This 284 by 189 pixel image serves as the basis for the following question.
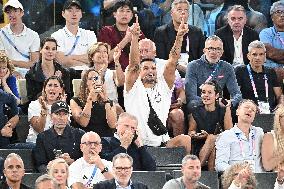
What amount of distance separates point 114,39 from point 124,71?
2.03 ft

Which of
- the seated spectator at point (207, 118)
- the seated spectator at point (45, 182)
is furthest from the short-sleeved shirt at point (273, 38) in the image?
the seated spectator at point (45, 182)

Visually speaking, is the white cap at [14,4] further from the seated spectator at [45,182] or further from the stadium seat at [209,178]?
the seated spectator at [45,182]

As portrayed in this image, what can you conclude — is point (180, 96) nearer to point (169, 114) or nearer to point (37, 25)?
point (169, 114)

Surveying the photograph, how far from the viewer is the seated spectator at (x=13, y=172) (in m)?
13.0

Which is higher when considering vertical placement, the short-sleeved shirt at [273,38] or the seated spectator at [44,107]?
the short-sleeved shirt at [273,38]

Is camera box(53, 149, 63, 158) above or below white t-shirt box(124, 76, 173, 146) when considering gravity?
below

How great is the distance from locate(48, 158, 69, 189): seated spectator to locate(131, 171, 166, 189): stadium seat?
2.89 ft

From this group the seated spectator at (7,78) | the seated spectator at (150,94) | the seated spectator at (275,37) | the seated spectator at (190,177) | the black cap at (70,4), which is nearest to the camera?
the seated spectator at (190,177)

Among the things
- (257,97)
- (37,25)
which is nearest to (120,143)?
(257,97)

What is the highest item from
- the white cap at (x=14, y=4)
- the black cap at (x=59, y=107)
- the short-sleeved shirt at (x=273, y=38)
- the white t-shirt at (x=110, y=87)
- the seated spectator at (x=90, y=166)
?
the white cap at (x=14, y=4)

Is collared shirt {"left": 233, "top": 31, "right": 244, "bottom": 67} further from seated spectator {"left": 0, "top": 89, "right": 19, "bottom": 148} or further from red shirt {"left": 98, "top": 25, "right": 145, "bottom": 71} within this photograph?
seated spectator {"left": 0, "top": 89, "right": 19, "bottom": 148}

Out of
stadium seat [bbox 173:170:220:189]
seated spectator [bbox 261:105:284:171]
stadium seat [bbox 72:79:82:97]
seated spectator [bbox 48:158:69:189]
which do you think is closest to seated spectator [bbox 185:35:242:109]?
seated spectator [bbox 261:105:284:171]

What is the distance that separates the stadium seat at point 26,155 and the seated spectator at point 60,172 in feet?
3.51

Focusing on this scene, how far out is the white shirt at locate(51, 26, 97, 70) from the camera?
16172mm
